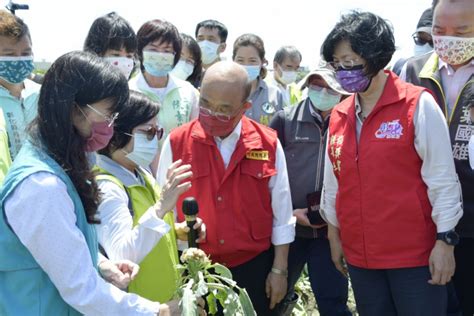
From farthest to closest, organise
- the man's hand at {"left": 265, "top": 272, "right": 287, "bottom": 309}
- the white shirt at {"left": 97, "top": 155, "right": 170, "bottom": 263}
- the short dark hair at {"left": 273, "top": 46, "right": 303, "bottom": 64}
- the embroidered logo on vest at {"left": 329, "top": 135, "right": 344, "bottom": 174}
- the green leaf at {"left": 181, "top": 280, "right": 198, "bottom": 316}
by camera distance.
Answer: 1. the short dark hair at {"left": 273, "top": 46, "right": 303, "bottom": 64}
2. the man's hand at {"left": 265, "top": 272, "right": 287, "bottom": 309}
3. the embroidered logo on vest at {"left": 329, "top": 135, "right": 344, "bottom": 174}
4. the white shirt at {"left": 97, "top": 155, "right": 170, "bottom": 263}
5. the green leaf at {"left": 181, "top": 280, "right": 198, "bottom": 316}

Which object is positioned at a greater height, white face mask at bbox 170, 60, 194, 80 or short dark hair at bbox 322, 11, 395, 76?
short dark hair at bbox 322, 11, 395, 76

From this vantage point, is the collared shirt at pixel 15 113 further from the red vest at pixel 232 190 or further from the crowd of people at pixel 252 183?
the red vest at pixel 232 190

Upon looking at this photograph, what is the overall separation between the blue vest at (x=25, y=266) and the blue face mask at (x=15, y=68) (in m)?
2.08

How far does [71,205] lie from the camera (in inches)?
74.2

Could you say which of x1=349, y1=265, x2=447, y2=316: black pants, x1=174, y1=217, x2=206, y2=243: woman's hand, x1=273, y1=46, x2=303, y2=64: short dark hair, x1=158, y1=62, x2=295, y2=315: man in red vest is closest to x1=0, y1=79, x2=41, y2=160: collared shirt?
x1=158, y1=62, x2=295, y2=315: man in red vest

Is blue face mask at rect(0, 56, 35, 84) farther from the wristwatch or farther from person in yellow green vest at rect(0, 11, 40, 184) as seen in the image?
the wristwatch

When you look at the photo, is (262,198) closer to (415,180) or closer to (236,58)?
(415,180)

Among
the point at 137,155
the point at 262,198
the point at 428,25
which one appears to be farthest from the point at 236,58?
the point at 137,155

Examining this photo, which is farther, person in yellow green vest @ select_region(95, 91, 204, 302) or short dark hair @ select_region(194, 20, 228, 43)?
short dark hair @ select_region(194, 20, 228, 43)

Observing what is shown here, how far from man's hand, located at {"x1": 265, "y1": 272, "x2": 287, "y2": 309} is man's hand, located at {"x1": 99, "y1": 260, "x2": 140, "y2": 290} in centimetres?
127

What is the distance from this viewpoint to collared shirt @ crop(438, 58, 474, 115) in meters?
3.14

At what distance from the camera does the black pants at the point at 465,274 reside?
3.20 meters

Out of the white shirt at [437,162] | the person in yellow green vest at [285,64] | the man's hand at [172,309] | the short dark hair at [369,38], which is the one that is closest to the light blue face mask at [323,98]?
the short dark hair at [369,38]

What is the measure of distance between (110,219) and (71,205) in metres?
0.55
